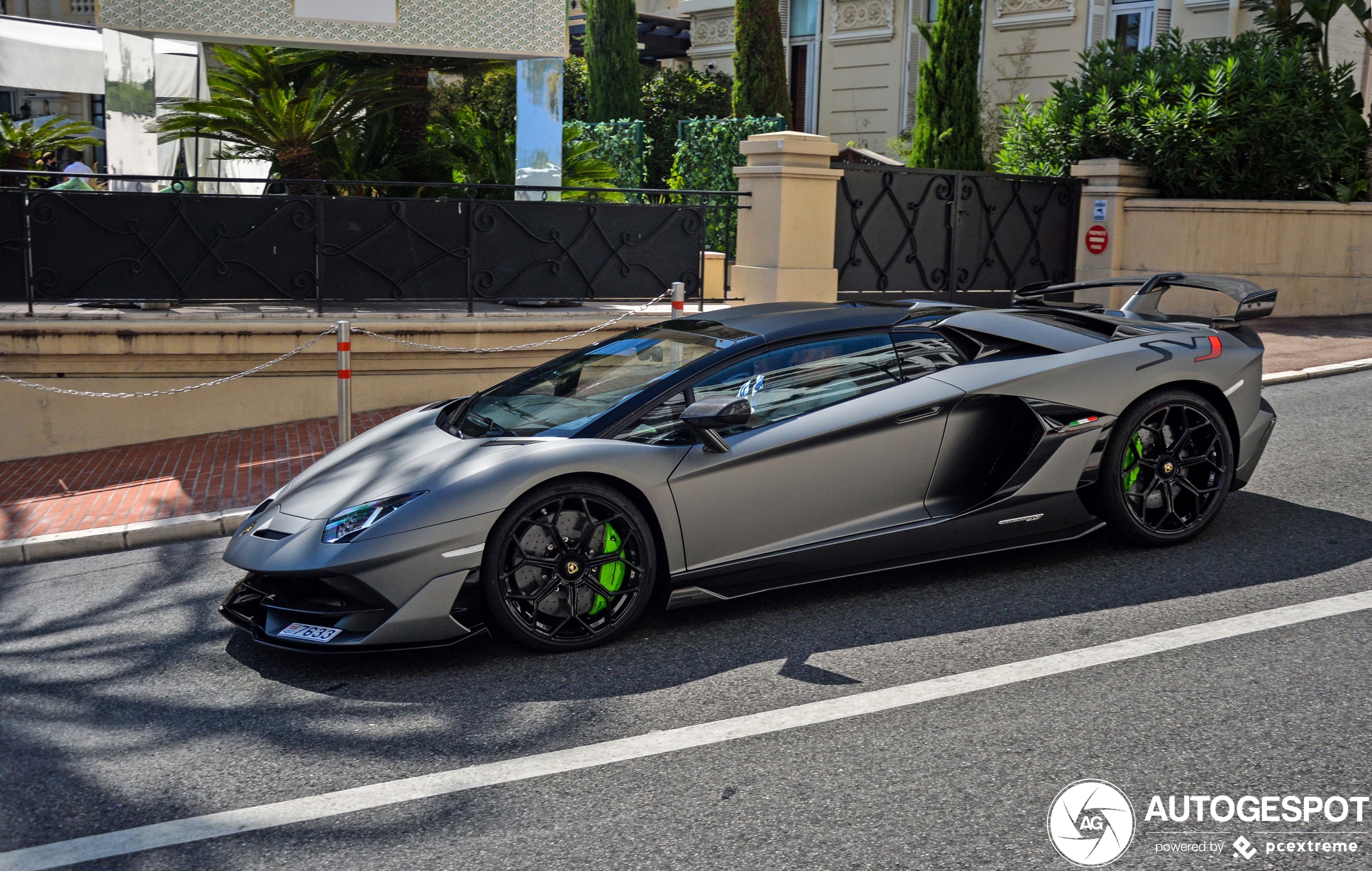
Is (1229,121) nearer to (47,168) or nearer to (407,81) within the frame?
(407,81)

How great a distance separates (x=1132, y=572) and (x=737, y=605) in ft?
Result: 5.92

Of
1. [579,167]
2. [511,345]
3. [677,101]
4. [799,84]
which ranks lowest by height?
[511,345]

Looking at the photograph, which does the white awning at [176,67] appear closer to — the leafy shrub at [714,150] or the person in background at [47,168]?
the person in background at [47,168]

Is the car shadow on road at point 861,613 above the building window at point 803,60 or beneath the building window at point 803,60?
beneath

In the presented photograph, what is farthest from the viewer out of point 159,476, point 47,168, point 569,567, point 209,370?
point 47,168

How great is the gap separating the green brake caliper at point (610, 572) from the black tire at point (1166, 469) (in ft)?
7.61

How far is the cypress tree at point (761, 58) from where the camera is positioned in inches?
940

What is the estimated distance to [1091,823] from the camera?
3.35 meters

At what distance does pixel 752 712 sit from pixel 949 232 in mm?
10759

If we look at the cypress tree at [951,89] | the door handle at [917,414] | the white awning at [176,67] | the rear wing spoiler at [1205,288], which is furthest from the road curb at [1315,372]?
the white awning at [176,67]

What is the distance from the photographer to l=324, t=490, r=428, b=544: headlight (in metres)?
4.55

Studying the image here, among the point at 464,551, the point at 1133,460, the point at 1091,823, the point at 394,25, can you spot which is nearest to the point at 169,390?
the point at 394,25

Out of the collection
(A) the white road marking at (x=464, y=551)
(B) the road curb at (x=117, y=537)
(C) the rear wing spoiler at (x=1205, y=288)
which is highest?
(C) the rear wing spoiler at (x=1205, y=288)

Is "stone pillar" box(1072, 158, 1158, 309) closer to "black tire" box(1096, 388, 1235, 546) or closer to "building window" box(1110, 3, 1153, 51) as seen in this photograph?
"building window" box(1110, 3, 1153, 51)
